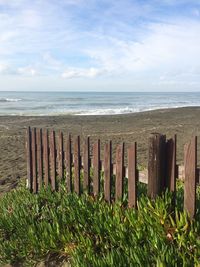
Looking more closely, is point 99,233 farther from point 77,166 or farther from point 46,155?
point 46,155

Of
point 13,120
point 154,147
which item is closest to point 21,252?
point 154,147

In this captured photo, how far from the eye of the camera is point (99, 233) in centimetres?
420

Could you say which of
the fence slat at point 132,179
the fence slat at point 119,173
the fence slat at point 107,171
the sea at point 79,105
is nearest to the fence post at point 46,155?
the fence slat at point 107,171

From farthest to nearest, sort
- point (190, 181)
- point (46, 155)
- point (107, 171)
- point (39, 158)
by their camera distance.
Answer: point (39, 158), point (46, 155), point (107, 171), point (190, 181)

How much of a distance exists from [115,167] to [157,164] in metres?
0.90

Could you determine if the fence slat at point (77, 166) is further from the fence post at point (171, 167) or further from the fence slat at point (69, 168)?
the fence post at point (171, 167)

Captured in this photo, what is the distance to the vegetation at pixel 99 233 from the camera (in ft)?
11.8

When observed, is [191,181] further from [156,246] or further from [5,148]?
[5,148]

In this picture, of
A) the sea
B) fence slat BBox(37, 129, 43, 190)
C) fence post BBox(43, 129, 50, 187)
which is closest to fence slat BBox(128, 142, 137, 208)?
fence post BBox(43, 129, 50, 187)

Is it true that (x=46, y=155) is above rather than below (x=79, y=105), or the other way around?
above

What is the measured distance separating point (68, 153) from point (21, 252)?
5.65 feet

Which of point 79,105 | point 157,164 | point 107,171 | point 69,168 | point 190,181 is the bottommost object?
point 79,105

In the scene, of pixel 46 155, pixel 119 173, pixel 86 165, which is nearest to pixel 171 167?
pixel 119 173

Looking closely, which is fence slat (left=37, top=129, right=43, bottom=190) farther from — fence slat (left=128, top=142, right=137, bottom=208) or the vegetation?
fence slat (left=128, top=142, right=137, bottom=208)
